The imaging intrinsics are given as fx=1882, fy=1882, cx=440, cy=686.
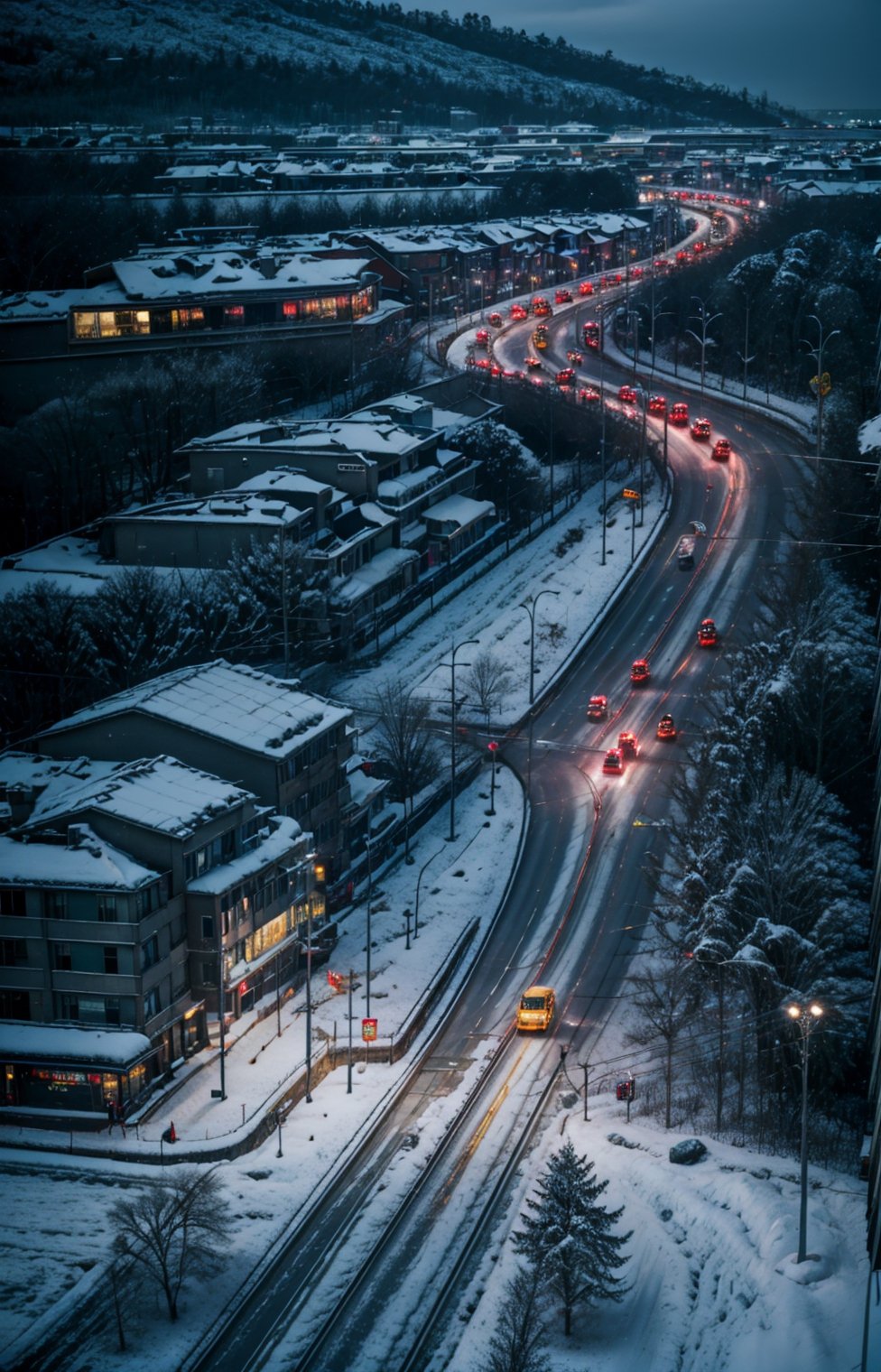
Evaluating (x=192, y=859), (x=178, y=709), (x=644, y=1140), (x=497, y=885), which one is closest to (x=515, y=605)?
(x=497, y=885)

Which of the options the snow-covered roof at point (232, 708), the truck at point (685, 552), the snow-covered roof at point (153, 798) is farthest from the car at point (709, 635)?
the snow-covered roof at point (153, 798)

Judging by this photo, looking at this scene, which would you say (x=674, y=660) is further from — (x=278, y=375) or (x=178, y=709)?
(x=278, y=375)

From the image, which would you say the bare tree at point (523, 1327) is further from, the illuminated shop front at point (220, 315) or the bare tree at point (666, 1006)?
the illuminated shop front at point (220, 315)

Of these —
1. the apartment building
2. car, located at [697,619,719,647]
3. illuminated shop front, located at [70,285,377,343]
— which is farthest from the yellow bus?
illuminated shop front, located at [70,285,377,343]

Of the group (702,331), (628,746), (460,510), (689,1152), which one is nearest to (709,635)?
(628,746)

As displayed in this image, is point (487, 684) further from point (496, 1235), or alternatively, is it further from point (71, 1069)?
point (496, 1235)
